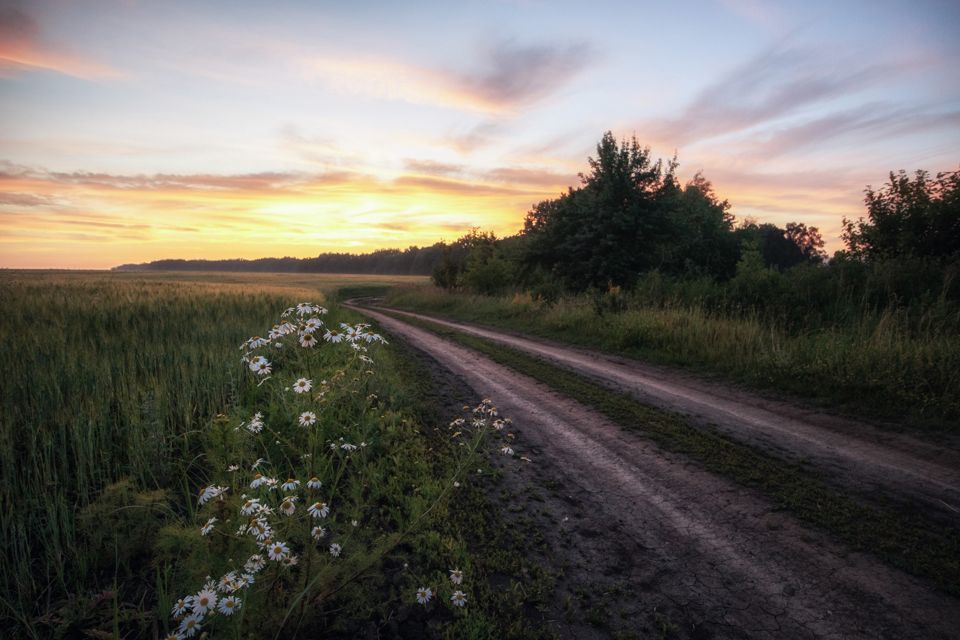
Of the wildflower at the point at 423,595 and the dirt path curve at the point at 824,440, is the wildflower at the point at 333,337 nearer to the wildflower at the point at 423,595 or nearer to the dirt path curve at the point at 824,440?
the wildflower at the point at 423,595

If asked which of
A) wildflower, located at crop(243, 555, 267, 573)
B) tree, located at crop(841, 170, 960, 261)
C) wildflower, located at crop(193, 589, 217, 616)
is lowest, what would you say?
wildflower, located at crop(193, 589, 217, 616)

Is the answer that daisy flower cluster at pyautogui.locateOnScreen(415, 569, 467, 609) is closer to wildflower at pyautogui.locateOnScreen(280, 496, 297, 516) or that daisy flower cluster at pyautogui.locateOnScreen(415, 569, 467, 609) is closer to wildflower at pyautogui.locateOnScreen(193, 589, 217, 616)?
wildflower at pyautogui.locateOnScreen(280, 496, 297, 516)

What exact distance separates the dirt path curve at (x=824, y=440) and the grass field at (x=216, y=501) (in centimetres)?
364

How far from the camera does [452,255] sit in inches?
1636

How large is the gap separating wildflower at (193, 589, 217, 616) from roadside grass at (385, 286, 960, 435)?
8.26 meters

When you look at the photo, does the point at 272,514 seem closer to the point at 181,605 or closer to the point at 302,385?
the point at 181,605

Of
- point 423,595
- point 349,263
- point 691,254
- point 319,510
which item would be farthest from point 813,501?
point 349,263

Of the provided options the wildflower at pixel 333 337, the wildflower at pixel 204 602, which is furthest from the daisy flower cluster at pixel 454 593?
the wildflower at pixel 333 337

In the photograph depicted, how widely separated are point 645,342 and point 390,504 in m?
9.84

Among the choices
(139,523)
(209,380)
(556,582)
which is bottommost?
(556,582)

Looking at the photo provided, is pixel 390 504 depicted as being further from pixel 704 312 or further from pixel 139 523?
pixel 704 312

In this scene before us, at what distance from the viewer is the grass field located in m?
2.77

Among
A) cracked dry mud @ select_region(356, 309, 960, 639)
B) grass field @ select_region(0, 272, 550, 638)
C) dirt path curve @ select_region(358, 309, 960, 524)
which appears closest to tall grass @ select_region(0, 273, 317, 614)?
grass field @ select_region(0, 272, 550, 638)

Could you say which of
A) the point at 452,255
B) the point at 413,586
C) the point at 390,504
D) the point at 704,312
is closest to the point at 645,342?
the point at 704,312
